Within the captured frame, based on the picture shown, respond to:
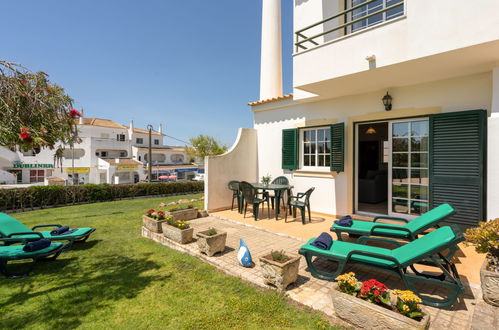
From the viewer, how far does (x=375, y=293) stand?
2.65 metres

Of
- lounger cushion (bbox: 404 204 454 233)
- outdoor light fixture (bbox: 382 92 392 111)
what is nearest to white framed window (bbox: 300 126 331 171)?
outdoor light fixture (bbox: 382 92 392 111)

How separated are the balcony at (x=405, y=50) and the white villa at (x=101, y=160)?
40.5 meters

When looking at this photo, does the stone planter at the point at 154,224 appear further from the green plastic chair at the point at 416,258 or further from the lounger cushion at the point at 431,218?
the lounger cushion at the point at 431,218

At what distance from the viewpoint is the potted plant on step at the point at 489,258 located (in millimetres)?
2996

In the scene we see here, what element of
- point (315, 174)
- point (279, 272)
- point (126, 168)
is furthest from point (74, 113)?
point (126, 168)

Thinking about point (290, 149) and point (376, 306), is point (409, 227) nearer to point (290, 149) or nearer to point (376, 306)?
point (376, 306)

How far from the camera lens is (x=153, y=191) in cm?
1898

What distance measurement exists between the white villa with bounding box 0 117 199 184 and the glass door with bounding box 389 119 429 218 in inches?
1640

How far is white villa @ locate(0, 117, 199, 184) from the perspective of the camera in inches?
1599

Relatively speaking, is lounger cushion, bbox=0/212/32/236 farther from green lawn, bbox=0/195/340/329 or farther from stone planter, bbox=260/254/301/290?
stone planter, bbox=260/254/301/290

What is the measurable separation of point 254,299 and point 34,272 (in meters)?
4.23

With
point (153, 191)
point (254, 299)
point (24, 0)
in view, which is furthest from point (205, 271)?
point (153, 191)

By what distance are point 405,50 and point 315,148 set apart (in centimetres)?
421

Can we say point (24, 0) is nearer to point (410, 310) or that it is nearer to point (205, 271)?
point (205, 271)
